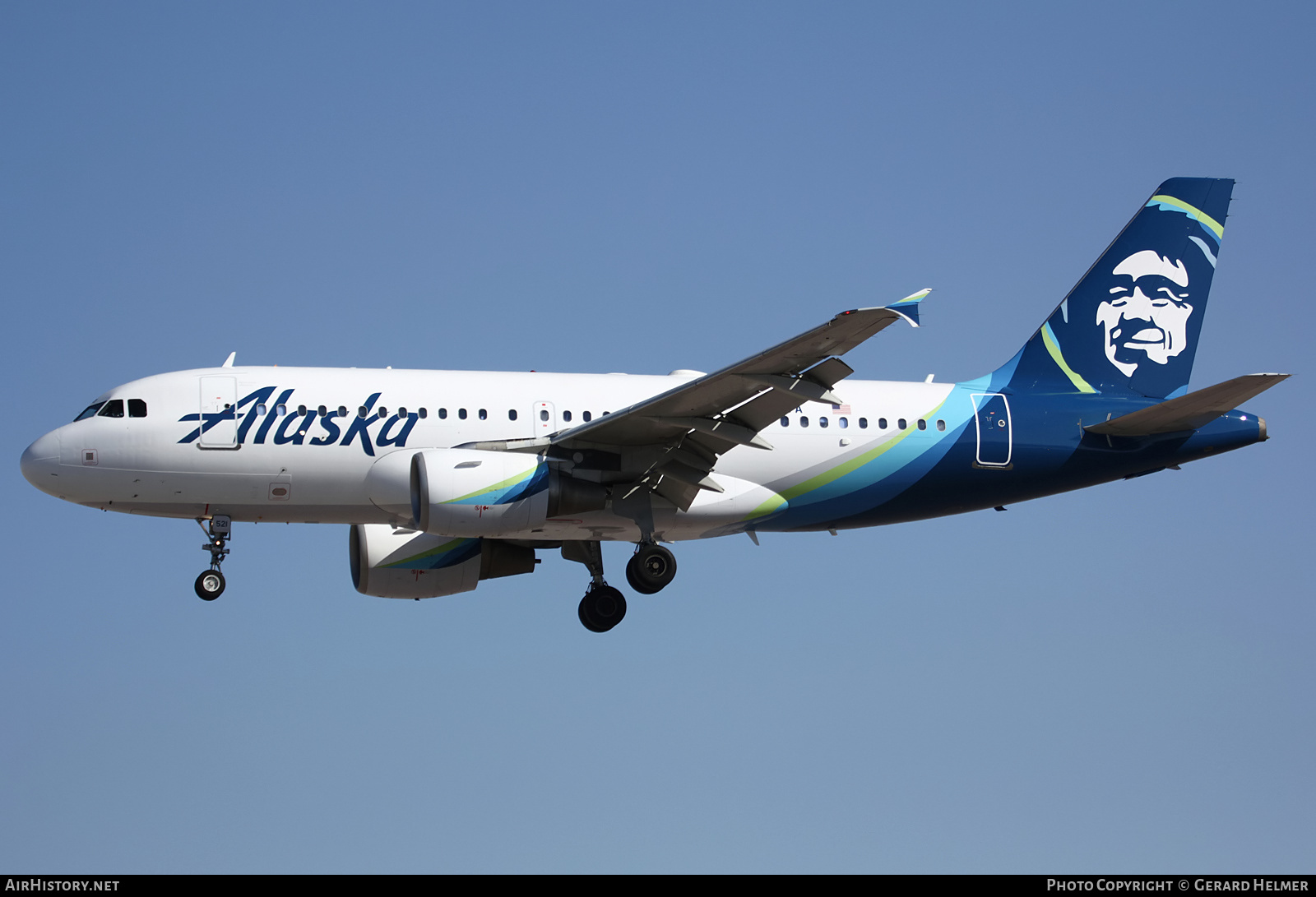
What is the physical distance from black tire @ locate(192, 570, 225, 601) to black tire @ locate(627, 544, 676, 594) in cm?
737

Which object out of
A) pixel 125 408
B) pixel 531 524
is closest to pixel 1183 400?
pixel 531 524

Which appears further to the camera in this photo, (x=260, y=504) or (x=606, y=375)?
(x=606, y=375)

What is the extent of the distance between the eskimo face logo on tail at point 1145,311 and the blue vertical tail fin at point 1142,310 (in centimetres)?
2

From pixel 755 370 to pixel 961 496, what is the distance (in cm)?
703

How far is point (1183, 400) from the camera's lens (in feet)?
94.9

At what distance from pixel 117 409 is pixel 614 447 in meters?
8.85

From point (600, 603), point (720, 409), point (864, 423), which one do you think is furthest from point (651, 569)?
point (864, 423)

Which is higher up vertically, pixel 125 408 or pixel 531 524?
pixel 125 408

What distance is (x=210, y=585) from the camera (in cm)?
2777

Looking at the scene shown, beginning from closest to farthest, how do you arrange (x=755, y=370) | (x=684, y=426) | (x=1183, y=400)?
(x=755, y=370) → (x=684, y=426) → (x=1183, y=400)

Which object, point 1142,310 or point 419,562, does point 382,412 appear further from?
point 1142,310

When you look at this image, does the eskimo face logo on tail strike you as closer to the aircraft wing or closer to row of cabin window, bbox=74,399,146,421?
the aircraft wing

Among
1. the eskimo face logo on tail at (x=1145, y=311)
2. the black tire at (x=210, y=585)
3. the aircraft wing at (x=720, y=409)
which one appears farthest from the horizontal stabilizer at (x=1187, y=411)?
the black tire at (x=210, y=585)
